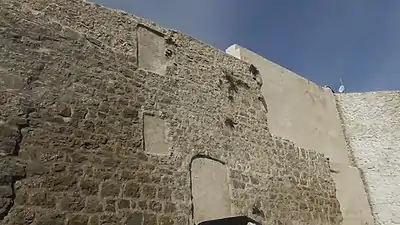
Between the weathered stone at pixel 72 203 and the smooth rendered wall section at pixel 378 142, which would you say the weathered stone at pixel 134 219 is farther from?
the smooth rendered wall section at pixel 378 142

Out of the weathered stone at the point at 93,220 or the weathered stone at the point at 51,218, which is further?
the weathered stone at the point at 93,220

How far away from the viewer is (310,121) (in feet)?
30.3

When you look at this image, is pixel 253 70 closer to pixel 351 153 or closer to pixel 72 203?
pixel 351 153

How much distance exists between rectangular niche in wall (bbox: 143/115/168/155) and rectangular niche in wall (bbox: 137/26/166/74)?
0.77 meters

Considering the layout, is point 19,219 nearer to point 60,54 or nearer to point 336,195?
point 60,54

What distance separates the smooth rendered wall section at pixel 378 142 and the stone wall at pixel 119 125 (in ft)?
7.80

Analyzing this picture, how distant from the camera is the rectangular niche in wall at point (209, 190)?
6.00 meters

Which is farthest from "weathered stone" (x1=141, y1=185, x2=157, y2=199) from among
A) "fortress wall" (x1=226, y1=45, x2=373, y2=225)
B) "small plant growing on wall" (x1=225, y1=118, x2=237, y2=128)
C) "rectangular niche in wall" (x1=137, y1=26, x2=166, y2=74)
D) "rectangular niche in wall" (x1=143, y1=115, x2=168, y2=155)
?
"fortress wall" (x1=226, y1=45, x2=373, y2=225)

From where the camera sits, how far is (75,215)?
4.64m

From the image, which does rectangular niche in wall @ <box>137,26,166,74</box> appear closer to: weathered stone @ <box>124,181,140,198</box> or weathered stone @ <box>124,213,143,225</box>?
weathered stone @ <box>124,181,140,198</box>

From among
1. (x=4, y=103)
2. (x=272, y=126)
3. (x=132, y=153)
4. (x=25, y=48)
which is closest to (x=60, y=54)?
(x=25, y=48)

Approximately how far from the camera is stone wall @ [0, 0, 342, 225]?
460 cm

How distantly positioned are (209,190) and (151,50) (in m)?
2.12

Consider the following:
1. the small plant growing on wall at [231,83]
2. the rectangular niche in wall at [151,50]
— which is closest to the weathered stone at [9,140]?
the rectangular niche in wall at [151,50]
